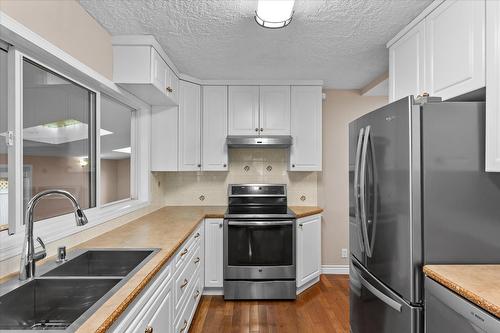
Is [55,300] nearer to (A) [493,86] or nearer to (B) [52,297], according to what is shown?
(B) [52,297]

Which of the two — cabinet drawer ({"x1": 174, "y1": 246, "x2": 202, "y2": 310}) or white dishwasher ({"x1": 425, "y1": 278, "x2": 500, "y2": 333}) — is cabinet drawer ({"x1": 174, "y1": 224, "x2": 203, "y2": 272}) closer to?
cabinet drawer ({"x1": 174, "y1": 246, "x2": 202, "y2": 310})

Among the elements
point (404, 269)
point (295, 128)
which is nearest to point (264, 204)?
point (295, 128)

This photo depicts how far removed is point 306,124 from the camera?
360 cm

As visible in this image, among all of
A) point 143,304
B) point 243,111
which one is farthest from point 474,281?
point 243,111

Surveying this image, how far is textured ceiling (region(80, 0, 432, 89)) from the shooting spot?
6.42 feet

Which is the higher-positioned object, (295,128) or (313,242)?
(295,128)

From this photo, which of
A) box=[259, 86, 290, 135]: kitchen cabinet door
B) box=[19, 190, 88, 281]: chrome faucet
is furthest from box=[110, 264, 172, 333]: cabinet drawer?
box=[259, 86, 290, 135]: kitchen cabinet door

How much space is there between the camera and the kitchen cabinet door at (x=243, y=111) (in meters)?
3.58

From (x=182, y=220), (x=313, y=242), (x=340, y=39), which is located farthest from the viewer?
(x=313, y=242)

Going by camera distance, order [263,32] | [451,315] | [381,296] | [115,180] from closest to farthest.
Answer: [451,315] → [381,296] → [263,32] → [115,180]

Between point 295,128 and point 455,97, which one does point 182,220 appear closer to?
point 295,128

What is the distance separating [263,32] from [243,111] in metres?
1.33

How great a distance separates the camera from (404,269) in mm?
1617

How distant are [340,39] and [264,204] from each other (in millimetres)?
1980
